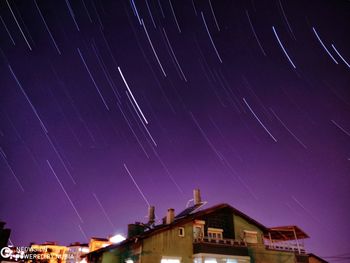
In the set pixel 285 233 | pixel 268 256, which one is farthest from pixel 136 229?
pixel 285 233

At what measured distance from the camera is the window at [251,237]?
2822 centimetres

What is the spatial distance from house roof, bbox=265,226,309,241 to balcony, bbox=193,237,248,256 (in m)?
5.33

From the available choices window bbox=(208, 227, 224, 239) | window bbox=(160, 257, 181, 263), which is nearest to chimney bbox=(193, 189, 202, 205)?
window bbox=(208, 227, 224, 239)

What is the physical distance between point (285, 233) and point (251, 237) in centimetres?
498

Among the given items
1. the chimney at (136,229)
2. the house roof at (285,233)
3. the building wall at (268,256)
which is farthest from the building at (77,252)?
the building wall at (268,256)

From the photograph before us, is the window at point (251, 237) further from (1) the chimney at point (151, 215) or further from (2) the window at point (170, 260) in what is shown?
(1) the chimney at point (151, 215)

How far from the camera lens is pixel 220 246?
24.7m

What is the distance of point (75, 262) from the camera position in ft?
184

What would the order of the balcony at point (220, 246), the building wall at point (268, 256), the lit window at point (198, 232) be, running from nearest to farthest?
the balcony at point (220, 246)
the lit window at point (198, 232)
the building wall at point (268, 256)

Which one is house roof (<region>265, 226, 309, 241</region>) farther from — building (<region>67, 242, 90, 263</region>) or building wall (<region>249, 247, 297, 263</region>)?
building (<region>67, 242, 90, 263</region>)

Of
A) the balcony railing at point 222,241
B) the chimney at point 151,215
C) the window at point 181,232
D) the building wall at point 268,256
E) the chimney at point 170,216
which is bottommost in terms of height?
the building wall at point 268,256

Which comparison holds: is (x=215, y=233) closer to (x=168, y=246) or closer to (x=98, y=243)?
(x=168, y=246)

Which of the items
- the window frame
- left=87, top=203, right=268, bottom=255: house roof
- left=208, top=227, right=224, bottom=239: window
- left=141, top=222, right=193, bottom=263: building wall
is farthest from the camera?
left=208, top=227, right=224, bottom=239: window

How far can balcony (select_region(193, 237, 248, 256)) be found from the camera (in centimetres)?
2409
